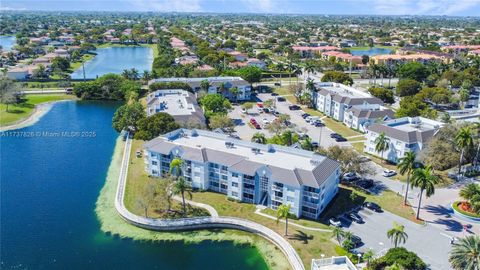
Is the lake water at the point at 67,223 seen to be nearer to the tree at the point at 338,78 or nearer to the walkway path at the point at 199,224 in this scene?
the walkway path at the point at 199,224

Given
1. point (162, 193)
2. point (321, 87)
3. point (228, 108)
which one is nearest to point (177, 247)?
point (162, 193)

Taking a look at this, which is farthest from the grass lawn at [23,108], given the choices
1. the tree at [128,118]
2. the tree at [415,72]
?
the tree at [415,72]

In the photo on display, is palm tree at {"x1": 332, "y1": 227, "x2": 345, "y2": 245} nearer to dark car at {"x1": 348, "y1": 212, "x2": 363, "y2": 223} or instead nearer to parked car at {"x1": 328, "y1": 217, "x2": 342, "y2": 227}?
parked car at {"x1": 328, "y1": 217, "x2": 342, "y2": 227}

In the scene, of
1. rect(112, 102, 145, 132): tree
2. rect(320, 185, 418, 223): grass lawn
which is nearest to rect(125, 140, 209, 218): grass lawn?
rect(320, 185, 418, 223): grass lawn

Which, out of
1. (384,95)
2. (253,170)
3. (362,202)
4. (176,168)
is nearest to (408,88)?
(384,95)

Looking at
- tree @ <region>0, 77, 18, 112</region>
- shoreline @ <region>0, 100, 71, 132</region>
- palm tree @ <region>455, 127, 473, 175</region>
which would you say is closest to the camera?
palm tree @ <region>455, 127, 473, 175</region>

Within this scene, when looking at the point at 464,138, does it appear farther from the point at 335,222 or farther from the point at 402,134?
the point at 335,222

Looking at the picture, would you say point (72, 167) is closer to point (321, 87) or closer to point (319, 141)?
point (319, 141)
